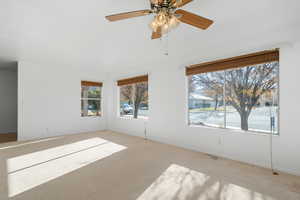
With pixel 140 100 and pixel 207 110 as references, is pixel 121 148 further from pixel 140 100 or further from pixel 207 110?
pixel 207 110

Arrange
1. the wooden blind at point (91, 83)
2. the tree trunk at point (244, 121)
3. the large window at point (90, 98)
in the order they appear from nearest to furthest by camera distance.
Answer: the tree trunk at point (244, 121)
the wooden blind at point (91, 83)
the large window at point (90, 98)

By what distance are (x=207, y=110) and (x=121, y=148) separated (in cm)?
230

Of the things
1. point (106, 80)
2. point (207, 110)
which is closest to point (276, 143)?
point (207, 110)

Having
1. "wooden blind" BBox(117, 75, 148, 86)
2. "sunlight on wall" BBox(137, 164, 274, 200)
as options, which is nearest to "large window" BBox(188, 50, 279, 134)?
"sunlight on wall" BBox(137, 164, 274, 200)

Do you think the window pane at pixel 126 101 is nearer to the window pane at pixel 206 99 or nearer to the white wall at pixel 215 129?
the white wall at pixel 215 129

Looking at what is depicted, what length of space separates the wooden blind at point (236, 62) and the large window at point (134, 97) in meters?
1.75

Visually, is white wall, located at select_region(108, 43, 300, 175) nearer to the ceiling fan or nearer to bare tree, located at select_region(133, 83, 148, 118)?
bare tree, located at select_region(133, 83, 148, 118)

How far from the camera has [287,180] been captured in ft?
7.35

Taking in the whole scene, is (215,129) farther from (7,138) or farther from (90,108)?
(7,138)

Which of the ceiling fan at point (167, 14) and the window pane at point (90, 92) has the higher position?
the ceiling fan at point (167, 14)

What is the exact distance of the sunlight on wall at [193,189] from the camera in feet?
6.07

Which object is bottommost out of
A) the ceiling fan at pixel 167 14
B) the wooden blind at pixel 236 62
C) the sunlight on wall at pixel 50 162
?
the sunlight on wall at pixel 50 162

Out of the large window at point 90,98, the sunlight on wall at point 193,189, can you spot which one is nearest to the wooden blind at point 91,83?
the large window at point 90,98

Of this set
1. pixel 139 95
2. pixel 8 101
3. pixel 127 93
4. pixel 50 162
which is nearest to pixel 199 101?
pixel 139 95
